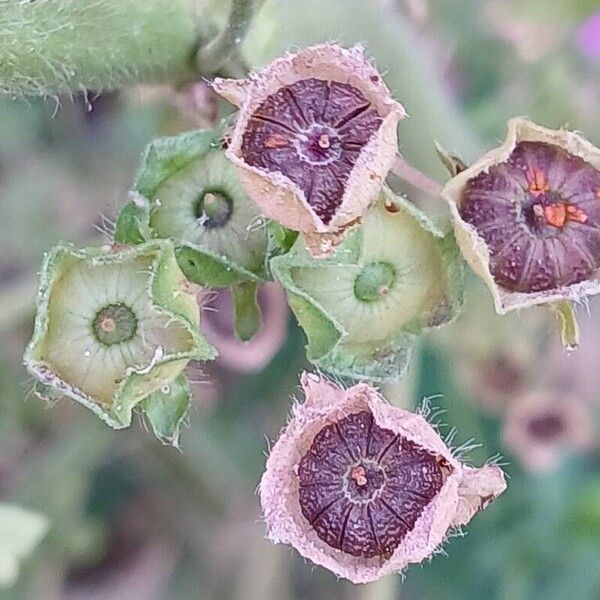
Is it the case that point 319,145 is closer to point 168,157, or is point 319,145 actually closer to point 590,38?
point 168,157

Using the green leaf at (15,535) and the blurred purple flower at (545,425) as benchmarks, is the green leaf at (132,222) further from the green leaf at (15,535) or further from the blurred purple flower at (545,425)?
the blurred purple flower at (545,425)

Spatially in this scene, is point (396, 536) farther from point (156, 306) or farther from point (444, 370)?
point (444, 370)

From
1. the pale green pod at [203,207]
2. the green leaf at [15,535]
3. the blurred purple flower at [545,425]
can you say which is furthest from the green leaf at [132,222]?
the blurred purple flower at [545,425]

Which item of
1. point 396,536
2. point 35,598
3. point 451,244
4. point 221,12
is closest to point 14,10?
point 221,12

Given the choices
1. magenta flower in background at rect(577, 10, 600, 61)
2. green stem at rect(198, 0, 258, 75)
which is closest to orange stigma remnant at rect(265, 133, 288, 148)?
green stem at rect(198, 0, 258, 75)

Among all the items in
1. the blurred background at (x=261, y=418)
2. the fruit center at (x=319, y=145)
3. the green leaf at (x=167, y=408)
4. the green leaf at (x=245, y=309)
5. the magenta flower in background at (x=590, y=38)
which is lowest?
the blurred background at (x=261, y=418)

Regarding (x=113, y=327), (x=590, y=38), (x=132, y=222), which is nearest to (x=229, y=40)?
(x=132, y=222)

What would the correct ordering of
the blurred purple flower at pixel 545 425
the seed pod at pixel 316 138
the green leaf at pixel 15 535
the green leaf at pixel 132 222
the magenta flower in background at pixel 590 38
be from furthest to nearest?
the magenta flower in background at pixel 590 38 → the blurred purple flower at pixel 545 425 → the green leaf at pixel 15 535 → the green leaf at pixel 132 222 → the seed pod at pixel 316 138
